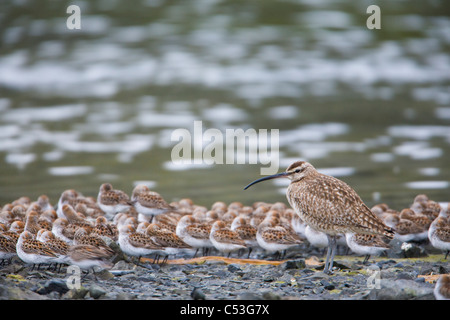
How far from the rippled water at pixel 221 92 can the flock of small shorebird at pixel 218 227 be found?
357cm

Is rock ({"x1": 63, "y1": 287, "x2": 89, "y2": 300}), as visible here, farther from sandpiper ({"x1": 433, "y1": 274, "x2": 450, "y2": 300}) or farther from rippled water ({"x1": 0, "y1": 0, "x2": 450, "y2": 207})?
rippled water ({"x1": 0, "y1": 0, "x2": 450, "y2": 207})

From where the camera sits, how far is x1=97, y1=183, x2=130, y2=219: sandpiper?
13.7 metres

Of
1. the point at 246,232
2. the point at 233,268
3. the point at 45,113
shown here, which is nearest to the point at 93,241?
the point at 233,268

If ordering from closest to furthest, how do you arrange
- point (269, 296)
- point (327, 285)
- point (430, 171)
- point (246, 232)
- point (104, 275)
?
point (269, 296), point (327, 285), point (104, 275), point (246, 232), point (430, 171)

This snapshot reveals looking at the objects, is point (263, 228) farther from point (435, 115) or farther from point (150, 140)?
point (435, 115)

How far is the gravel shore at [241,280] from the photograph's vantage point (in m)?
8.34

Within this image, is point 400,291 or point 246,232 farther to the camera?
point 246,232

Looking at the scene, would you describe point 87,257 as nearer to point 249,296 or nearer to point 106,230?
point 106,230

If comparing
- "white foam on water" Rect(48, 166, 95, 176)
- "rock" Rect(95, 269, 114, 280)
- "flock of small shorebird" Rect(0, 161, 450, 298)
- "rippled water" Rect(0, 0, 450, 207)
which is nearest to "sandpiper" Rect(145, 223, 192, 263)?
"flock of small shorebird" Rect(0, 161, 450, 298)

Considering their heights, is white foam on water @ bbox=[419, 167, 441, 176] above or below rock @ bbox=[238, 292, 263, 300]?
below

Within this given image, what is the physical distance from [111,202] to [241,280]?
4802 millimetres

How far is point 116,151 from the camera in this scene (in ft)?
75.4

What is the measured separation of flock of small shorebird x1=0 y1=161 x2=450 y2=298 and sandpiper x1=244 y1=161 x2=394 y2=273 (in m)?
0.02

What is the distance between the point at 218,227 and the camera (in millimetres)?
11492
